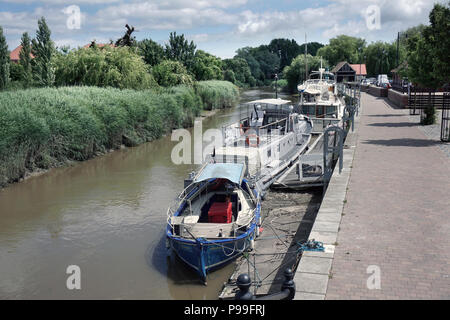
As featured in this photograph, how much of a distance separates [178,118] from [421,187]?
26709 mm

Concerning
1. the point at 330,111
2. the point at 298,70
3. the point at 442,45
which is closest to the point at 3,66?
the point at 330,111

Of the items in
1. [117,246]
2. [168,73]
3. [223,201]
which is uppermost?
[168,73]

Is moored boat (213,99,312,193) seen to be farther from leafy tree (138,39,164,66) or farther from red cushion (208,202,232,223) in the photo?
leafy tree (138,39,164,66)

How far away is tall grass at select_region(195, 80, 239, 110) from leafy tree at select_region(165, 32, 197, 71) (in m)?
5.38

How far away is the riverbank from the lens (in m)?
20.6

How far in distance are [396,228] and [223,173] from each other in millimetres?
5656

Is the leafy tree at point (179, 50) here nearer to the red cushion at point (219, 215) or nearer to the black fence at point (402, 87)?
the black fence at point (402, 87)

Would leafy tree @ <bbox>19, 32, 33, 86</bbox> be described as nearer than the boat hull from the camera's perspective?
No

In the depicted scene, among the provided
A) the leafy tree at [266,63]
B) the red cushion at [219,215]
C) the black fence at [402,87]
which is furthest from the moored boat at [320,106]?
the leafy tree at [266,63]

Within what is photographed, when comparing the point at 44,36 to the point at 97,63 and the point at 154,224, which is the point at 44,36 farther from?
the point at 154,224

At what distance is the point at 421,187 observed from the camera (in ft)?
43.6

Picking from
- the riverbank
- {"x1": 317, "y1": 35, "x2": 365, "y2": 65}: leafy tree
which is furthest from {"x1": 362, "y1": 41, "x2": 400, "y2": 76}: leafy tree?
the riverbank

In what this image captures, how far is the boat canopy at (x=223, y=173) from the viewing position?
44.7 ft
